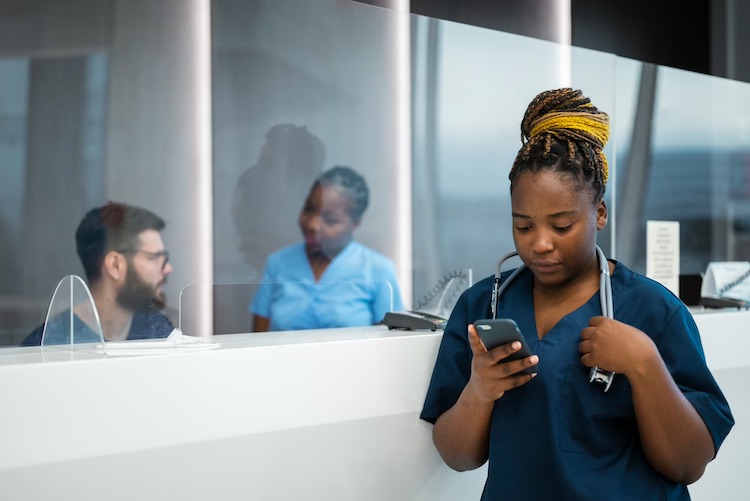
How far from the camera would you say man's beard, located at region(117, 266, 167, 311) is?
4.58ft

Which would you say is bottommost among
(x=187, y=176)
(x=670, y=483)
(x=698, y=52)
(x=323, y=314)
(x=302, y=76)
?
(x=670, y=483)

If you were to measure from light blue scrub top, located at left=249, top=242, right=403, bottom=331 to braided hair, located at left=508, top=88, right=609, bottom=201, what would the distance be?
2.03 feet

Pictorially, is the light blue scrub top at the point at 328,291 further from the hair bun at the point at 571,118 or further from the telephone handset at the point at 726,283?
the telephone handset at the point at 726,283

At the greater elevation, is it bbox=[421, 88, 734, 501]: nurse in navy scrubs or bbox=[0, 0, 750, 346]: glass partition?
bbox=[0, 0, 750, 346]: glass partition

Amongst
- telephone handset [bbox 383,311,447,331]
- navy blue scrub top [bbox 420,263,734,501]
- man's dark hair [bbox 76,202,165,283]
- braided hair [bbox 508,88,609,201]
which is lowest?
navy blue scrub top [bbox 420,263,734,501]

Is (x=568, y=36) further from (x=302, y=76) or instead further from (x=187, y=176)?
(x=187, y=176)

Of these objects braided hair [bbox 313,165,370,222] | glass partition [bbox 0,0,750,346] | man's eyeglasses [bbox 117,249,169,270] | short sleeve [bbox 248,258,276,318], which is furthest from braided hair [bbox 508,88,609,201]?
man's eyeglasses [bbox 117,249,169,270]

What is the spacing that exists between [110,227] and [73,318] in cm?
112

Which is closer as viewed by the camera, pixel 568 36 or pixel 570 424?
pixel 570 424

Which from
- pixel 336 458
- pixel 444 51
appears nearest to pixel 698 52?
pixel 444 51

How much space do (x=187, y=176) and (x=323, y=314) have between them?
0.58 m

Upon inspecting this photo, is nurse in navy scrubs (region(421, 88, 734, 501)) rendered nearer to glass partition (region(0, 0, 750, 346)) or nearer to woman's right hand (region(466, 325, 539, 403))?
woman's right hand (region(466, 325, 539, 403))

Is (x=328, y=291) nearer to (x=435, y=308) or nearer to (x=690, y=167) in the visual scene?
(x=435, y=308)

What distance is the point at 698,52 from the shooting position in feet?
12.3
